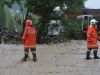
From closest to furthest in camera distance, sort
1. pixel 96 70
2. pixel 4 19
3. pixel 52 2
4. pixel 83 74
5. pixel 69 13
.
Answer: pixel 83 74, pixel 96 70, pixel 52 2, pixel 69 13, pixel 4 19

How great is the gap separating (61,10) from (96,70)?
58.6 feet

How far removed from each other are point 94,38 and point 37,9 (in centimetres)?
1494

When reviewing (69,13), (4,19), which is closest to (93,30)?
(69,13)

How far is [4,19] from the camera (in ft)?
299

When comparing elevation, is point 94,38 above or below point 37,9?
below

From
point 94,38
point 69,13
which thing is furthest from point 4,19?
point 94,38

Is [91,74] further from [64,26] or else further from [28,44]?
[64,26]

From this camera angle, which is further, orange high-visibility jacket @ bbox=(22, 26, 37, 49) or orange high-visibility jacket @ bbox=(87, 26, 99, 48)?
orange high-visibility jacket @ bbox=(87, 26, 99, 48)

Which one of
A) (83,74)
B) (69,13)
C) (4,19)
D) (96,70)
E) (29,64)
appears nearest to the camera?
(83,74)

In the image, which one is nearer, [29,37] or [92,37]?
[29,37]

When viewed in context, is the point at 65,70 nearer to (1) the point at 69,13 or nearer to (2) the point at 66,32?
(2) the point at 66,32

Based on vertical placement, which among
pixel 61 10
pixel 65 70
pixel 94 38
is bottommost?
pixel 65 70

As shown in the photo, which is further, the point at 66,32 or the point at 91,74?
the point at 66,32

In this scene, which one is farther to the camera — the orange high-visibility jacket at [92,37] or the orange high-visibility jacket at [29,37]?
the orange high-visibility jacket at [92,37]
